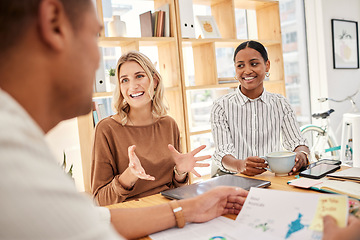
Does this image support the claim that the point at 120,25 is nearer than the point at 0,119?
No

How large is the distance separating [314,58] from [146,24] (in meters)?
2.27

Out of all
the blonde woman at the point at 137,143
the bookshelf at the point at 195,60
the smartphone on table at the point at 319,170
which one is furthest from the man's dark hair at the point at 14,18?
the bookshelf at the point at 195,60

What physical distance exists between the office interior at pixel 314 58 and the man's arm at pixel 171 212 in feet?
10.8

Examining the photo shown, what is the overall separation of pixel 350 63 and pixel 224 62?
5.50ft

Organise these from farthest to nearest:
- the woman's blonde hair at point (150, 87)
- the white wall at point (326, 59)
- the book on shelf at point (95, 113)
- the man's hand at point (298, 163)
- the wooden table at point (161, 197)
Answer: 1. the white wall at point (326, 59)
2. the book on shelf at point (95, 113)
3. the woman's blonde hair at point (150, 87)
4. the man's hand at point (298, 163)
5. the wooden table at point (161, 197)

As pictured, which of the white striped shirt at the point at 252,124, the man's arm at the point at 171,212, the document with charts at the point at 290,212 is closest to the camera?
the document with charts at the point at 290,212

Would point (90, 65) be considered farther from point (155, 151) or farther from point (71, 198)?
point (155, 151)

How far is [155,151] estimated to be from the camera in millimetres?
1696

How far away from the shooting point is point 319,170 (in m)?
1.27

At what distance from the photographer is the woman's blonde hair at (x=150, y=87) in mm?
1780

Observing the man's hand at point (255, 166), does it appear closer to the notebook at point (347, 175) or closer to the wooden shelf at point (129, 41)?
the notebook at point (347, 175)

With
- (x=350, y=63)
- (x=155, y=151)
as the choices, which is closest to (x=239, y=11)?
(x=350, y=63)

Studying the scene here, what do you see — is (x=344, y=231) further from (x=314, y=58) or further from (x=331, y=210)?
(x=314, y=58)

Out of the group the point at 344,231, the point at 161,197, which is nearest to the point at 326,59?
the point at 161,197
